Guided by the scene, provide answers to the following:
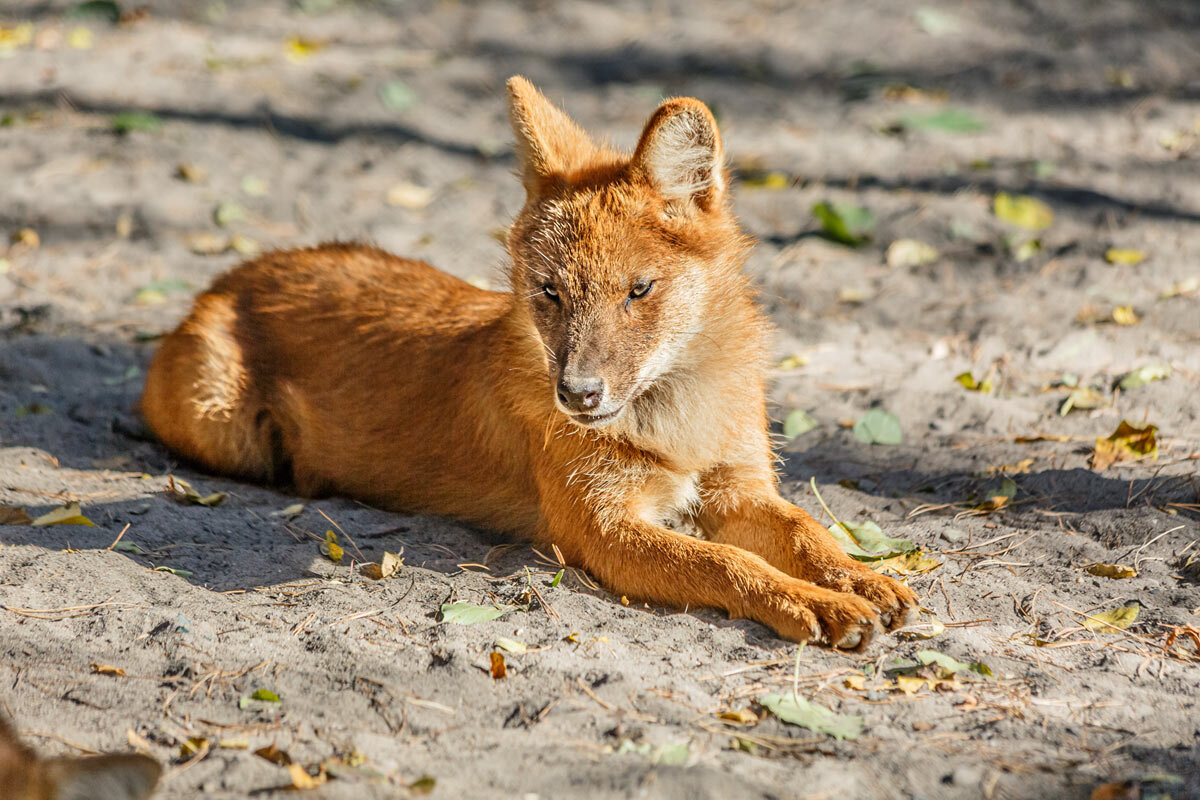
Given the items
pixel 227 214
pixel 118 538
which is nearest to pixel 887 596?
pixel 118 538

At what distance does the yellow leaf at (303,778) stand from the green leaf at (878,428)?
3382mm

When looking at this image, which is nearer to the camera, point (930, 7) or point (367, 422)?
point (367, 422)

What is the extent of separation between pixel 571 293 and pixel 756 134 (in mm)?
5445

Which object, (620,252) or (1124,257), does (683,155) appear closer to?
(620,252)

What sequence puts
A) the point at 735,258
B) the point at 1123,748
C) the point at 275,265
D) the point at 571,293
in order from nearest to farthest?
the point at 1123,748, the point at 571,293, the point at 735,258, the point at 275,265

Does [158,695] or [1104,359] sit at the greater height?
[1104,359]

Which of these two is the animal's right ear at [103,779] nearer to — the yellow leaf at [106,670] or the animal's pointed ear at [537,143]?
the yellow leaf at [106,670]

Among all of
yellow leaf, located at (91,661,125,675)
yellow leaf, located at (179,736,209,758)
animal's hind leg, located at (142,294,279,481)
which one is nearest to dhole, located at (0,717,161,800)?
yellow leaf, located at (179,736,209,758)

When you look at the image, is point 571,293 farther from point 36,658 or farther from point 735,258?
point 36,658

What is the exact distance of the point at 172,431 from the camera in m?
5.47

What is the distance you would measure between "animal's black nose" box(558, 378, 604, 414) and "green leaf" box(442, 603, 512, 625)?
77 cm

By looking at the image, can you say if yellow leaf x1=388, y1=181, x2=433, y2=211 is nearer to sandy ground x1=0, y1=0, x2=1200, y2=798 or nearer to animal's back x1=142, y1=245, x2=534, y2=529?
sandy ground x1=0, y1=0, x2=1200, y2=798

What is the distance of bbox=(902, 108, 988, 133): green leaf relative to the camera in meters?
8.59

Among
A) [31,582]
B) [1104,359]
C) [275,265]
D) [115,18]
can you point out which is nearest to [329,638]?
[31,582]
